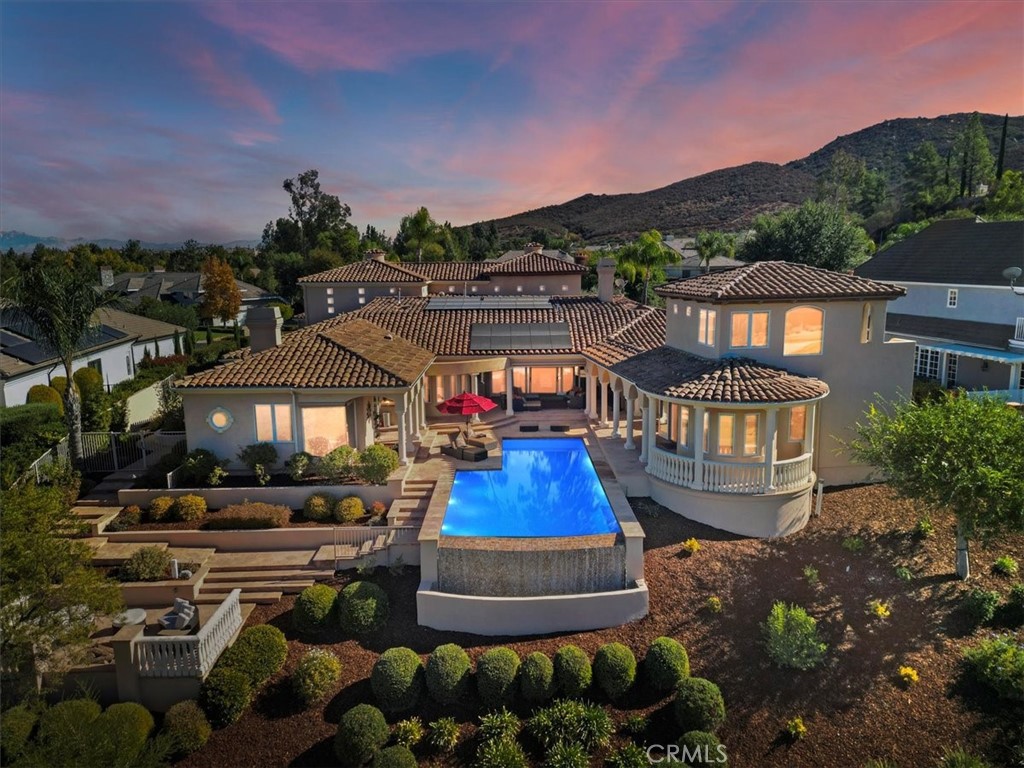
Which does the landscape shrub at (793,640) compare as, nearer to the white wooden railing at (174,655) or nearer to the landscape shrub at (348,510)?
the landscape shrub at (348,510)

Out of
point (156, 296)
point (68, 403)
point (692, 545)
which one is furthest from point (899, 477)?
point (156, 296)

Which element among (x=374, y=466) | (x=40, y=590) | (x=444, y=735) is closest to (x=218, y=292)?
(x=374, y=466)

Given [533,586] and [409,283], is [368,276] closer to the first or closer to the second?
[409,283]

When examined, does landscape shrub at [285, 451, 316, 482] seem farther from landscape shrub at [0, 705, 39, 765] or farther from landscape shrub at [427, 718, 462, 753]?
landscape shrub at [427, 718, 462, 753]

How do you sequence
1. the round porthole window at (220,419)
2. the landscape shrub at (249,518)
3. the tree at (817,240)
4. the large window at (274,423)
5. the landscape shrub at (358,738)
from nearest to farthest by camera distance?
the landscape shrub at (358,738) → the landscape shrub at (249,518) → the round porthole window at (220,419) → the large window at (274,423) → the tree at (817,240)

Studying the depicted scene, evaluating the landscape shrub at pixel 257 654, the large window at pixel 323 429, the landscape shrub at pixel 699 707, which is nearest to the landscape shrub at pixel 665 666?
the landscape shrub at pixel 699 707
